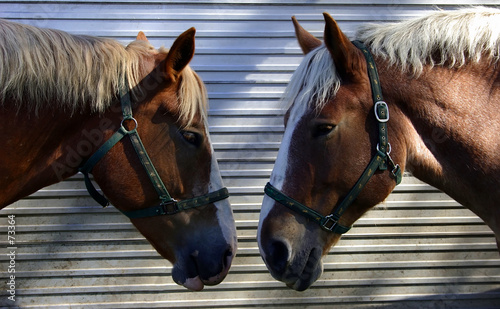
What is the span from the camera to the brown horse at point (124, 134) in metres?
1.82

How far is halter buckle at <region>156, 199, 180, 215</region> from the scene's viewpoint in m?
2.01

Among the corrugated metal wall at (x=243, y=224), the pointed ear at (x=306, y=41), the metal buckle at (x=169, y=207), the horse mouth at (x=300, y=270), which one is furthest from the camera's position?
the corrugated metal wall at (x=243, y=224)

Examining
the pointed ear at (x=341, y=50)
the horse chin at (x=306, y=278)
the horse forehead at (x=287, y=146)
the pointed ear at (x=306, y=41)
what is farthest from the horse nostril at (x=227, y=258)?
the pointed ear at (x=306, y=41)

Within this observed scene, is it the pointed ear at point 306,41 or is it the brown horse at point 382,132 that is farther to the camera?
the pointed ear at point 306,41

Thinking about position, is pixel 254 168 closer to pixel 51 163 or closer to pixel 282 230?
pixel 282 230

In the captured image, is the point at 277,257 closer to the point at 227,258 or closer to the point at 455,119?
the point at 227,258

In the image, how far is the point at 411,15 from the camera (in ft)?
12.0

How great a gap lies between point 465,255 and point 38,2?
4.55 meters

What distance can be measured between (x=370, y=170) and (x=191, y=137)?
0.92m

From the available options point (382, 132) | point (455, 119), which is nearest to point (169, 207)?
point (382, 132)

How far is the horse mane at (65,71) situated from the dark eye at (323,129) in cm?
65

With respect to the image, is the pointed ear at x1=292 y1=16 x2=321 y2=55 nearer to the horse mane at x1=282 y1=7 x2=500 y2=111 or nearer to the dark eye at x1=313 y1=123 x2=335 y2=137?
the horse mane at x1=282 y1=7 x2=500 y2=111

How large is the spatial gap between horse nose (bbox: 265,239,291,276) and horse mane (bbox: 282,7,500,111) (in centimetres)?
68

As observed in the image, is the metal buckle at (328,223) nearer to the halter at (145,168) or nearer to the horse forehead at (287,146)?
the horse forehead at (287,146)
